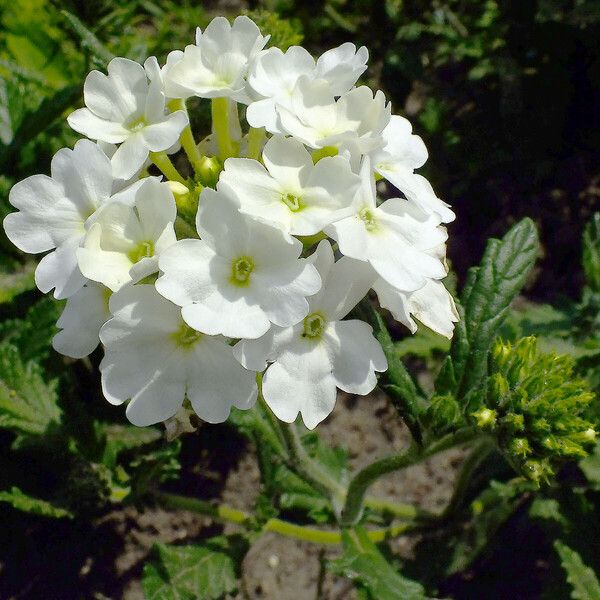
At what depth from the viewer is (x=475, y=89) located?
3695 millimetres

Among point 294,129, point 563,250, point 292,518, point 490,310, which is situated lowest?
point 292,518

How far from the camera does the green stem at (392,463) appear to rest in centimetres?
187

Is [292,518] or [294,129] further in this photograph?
[292,518]

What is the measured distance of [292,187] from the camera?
1435 mm

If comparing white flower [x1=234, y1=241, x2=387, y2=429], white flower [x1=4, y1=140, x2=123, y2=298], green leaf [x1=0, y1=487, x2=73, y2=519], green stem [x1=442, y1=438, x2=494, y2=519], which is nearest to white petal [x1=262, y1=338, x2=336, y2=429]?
white flower [x1=234, y1=241, x2=387, y2=429]

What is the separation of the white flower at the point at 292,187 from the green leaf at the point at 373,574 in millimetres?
1098

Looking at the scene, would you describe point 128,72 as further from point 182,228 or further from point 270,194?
point 270,194

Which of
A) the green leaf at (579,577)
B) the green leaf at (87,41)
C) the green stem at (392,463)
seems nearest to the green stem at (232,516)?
the green stem at (392,463)

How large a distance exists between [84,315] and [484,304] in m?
1.02

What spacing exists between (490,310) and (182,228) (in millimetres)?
842

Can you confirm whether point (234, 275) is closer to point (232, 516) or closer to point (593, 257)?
point (232, 516)

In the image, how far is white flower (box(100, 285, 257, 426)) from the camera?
1417 millimetres

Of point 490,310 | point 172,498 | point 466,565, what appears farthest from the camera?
point 466,565

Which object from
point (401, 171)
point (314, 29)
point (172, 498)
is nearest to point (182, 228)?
point (401, 171)
